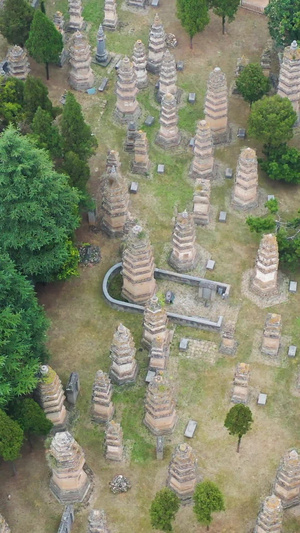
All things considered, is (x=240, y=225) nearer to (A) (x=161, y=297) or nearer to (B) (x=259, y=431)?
(A) (x=161, y=297)

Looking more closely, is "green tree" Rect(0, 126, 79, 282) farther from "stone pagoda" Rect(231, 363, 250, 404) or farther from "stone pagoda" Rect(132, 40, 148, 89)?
"stone pagoda" Rect(132, 40, 148, 89)

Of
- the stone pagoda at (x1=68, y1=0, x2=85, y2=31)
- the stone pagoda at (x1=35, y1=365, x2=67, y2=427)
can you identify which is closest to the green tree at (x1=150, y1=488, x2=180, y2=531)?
the stone pagoda at (x1=35, y1=365, x2=67, y2=427)

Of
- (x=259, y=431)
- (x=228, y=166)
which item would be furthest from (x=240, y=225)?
(x=259, y=431)

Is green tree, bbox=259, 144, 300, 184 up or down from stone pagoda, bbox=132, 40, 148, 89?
down

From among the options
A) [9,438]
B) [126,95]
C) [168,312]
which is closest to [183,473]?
[9,438]

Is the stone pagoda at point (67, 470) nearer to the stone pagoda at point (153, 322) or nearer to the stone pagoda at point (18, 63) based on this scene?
the stone pagoda at point (153, 322)

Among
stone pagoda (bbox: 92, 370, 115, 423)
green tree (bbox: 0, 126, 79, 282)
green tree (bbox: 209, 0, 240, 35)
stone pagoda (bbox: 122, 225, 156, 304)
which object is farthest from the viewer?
green tree (bbox: 209, 0, 240, 35)

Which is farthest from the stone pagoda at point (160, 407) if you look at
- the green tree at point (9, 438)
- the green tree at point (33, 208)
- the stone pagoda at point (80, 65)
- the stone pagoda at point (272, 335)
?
the stone pagoda at point (80, 65)
